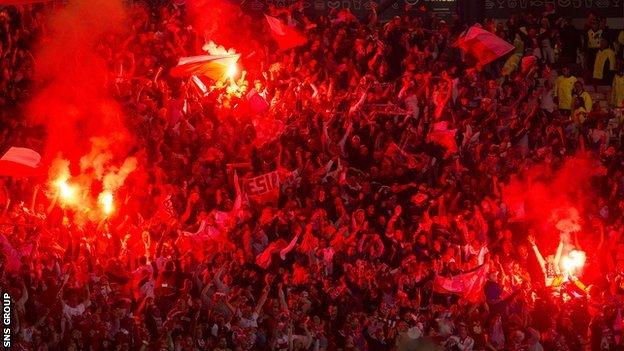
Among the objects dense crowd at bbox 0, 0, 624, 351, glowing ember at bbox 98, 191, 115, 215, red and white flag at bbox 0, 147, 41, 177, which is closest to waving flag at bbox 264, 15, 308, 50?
dense crowd at bbox 0, 0, 624, 351

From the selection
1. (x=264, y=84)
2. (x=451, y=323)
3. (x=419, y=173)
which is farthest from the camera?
(x=264, y=84)

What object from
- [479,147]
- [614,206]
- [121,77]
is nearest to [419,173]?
[479,147]

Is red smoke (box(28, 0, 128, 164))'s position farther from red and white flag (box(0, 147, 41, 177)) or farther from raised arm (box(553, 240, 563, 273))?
raised arm (box(553, 240, 563, 273))

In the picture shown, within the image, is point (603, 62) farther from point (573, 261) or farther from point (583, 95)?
point (573, 261)

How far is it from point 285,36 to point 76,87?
3569mm

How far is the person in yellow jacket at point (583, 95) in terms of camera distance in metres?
24.7

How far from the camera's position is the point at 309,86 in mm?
23734

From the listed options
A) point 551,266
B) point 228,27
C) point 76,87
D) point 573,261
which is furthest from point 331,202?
point 228,27

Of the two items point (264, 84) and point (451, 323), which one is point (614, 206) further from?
point (264, 84)

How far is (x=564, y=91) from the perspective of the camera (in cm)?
2514

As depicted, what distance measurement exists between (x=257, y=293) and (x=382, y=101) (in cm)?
474

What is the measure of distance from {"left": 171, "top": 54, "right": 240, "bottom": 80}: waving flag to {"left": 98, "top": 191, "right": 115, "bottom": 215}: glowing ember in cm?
305

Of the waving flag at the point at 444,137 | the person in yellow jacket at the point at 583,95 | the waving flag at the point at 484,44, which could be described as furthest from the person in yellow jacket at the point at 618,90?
the waving flag at the point at 444,137

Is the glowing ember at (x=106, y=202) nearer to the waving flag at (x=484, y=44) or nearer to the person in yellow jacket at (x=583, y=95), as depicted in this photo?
the waving flag at (x=484, y=44)
